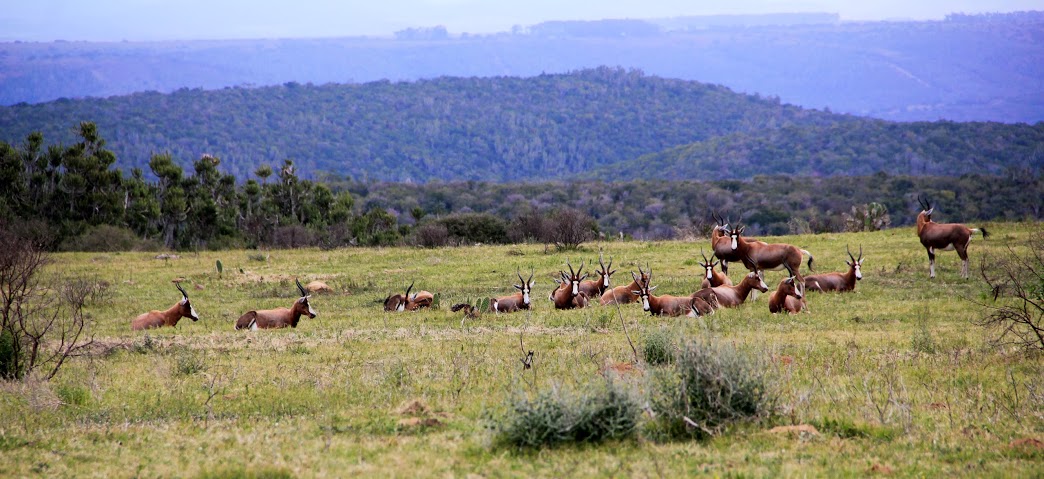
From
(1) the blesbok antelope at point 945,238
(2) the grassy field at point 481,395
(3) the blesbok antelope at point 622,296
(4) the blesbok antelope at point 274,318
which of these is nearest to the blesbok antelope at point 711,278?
(3) the blesbok antelope at point 622,296

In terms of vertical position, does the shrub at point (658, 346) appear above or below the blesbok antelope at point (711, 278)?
above

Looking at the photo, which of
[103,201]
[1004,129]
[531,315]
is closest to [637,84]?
[1004,129]

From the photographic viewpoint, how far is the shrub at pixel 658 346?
38.4 ft

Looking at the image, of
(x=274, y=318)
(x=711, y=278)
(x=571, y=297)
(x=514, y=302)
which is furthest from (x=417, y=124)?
(x=274, y=318)

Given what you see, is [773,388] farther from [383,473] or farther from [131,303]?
[131,303]

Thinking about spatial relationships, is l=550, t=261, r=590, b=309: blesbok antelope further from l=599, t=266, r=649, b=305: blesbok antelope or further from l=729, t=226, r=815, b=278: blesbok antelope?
l=729, t=226, r=815, b=278: blesbok antelope

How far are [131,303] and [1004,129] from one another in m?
128

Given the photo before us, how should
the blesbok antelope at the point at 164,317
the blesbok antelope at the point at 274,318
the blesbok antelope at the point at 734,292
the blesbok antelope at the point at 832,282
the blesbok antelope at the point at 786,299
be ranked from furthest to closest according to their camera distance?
the blesbok antelope at the point at 832,282 < the blesbok antelope at the point at 164,317 < the blesbok antelope at the point at 274,318 < the blesbok antelope at the point at 734,292 < the blesbok antelope at the point at 786,299

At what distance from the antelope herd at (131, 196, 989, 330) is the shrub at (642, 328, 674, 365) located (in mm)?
4404

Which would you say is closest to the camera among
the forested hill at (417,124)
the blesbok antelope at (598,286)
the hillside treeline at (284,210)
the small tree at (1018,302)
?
the small tree at (1018,302)

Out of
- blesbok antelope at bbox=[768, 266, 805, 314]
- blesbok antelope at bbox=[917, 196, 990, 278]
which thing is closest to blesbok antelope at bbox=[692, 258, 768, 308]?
blesbok antelope at bbox=[768, 266, 805, 314]

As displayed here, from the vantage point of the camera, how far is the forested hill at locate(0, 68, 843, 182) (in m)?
144

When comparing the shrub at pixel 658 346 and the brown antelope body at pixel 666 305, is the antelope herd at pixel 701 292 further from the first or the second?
the shrub at pixel 658 346

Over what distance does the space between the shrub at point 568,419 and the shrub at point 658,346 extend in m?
3.21
